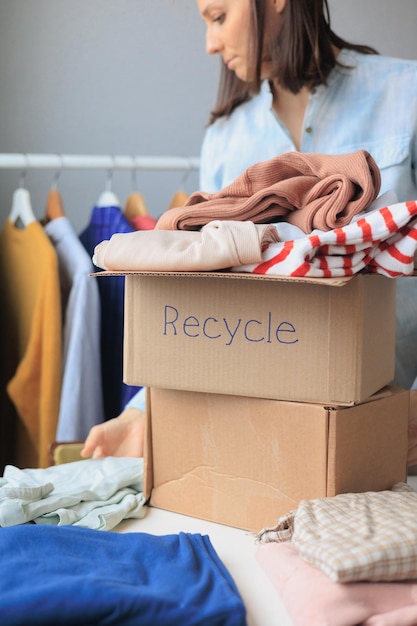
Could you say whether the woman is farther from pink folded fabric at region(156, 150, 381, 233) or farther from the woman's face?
pink folded fabric at region(156, 150, 381, 233)

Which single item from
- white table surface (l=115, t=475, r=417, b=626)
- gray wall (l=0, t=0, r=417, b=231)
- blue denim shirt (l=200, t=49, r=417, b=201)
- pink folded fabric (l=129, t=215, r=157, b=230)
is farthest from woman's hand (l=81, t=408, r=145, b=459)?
gray wall (l=0, t=0, r=417, b=231)

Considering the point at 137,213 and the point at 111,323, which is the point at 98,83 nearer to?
the point at 137,213

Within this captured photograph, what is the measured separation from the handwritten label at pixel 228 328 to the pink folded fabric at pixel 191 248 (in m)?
0.07

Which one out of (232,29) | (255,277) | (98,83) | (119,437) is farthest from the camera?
(98,83)

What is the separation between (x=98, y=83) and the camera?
70.5 inches

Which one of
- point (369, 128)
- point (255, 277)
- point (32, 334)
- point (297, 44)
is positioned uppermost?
point (297, 44)

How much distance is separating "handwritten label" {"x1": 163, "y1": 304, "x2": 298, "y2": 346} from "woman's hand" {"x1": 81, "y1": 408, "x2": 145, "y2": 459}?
0.67 feet

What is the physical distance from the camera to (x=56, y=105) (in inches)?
70.7

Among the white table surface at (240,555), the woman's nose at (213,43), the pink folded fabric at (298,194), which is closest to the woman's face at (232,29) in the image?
the woman's nose at (213,43)

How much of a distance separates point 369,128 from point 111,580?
0.81 m

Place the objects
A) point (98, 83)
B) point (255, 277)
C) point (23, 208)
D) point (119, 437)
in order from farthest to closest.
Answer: point (98, 83) → point (23, 208) → point (119, 437) → point (255, 277)

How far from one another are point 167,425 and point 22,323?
2.43 ft

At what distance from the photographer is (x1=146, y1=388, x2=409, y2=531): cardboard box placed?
68 centimetres

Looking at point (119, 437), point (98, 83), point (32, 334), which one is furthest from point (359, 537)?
point (98, 83)
